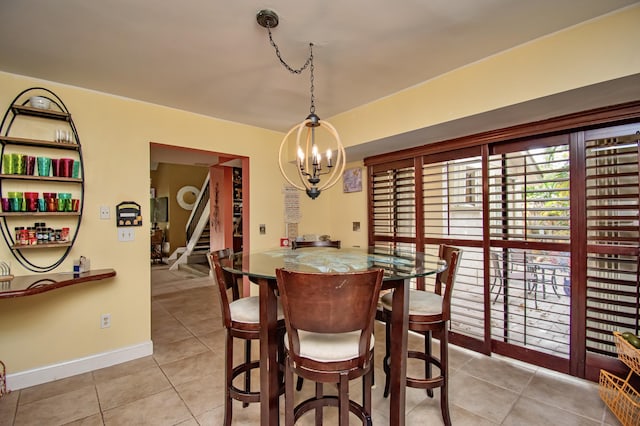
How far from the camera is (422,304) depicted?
5.82 ft

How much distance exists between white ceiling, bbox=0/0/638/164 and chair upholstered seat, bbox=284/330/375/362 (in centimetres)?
173

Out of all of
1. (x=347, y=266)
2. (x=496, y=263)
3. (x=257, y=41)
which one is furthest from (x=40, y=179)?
(x=496, y=263)

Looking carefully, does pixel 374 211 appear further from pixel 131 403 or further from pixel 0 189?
pixel 0 189

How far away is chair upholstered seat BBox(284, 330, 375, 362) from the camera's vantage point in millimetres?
1262

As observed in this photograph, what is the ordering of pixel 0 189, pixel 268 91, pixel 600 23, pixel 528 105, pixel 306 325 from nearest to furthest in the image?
pixel 306 325, pixel 600 23, pixel 528 105, pixel 0 189, pixel 268 91

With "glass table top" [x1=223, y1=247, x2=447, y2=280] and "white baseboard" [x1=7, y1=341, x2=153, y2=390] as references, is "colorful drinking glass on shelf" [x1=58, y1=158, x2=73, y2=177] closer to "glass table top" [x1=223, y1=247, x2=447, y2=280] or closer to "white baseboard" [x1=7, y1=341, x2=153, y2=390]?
"white baseboard" [x1=7, y1=341, x2=153, y2=390]

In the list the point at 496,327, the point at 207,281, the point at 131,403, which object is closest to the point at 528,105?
the point at 496,327

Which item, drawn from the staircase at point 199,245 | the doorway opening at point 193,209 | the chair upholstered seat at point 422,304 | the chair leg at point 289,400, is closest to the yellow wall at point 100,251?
the doorway opening at point 193,209

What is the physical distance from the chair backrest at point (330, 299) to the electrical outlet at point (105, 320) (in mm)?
2266

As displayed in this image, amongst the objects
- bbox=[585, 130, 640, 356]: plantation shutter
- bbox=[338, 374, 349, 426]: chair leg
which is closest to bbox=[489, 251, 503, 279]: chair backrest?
bbox=[585, 130, 640, 356]: plantation shutter

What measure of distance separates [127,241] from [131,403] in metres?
1.37

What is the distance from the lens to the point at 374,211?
12.0 ft

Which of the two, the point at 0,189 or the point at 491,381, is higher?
the point at 0,189

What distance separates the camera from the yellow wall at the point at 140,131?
172 centimetres
